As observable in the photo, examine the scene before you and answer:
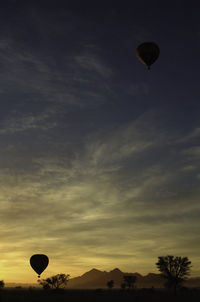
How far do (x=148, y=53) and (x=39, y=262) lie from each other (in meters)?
40.2

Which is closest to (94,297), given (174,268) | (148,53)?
(174,268)

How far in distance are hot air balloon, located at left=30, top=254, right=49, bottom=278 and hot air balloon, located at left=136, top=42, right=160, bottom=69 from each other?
39.1 m

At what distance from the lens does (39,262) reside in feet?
218

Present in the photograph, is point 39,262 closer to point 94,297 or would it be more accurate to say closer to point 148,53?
point 148,53

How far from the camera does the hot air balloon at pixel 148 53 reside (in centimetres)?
4628

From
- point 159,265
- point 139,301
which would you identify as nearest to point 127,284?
point 159,265

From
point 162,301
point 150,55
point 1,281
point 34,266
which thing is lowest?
point 162,301

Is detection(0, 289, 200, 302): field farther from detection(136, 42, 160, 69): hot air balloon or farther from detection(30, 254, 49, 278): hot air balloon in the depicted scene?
detection(136, 42, 160, 69): hot air balloon

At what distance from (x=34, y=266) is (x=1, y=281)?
8381cm

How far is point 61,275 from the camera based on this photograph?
117m

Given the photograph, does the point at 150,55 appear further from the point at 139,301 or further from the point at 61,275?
the point at 61,275

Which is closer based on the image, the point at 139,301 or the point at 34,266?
the point at 34,266

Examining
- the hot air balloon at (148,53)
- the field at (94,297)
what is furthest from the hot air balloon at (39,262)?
the hot air balloon at (148,53)

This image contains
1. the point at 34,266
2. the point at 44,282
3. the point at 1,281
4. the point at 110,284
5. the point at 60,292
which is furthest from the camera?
the point at 110,284
